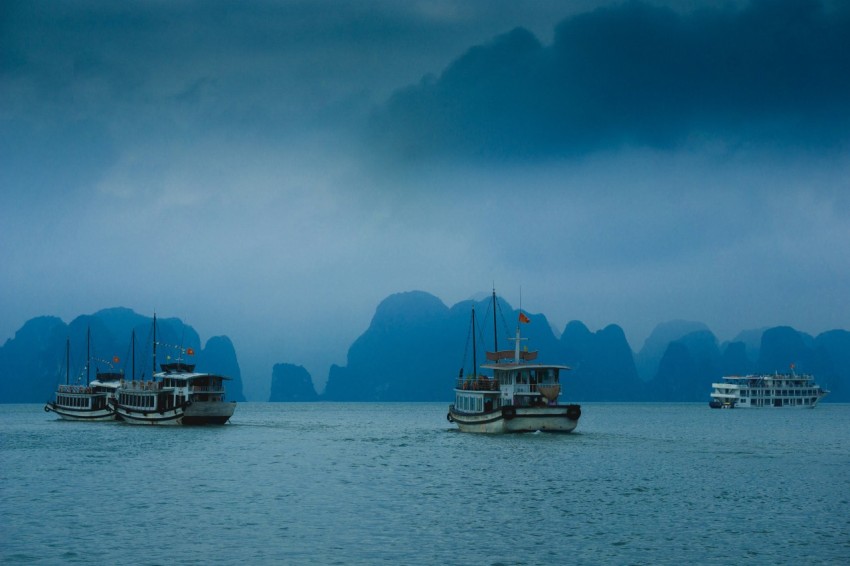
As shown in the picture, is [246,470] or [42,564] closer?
[42,564]

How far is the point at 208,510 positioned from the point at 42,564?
11.7 meters

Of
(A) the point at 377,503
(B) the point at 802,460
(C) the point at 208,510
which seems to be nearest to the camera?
(C) the point at 208,510

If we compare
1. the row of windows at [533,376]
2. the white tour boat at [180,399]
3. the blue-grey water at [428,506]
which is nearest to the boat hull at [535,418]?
the row of windows at [533,376]

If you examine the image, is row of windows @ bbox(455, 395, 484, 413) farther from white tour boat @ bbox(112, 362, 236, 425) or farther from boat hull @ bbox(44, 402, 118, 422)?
boat hull @ bbox(44, 402, 118, 422)

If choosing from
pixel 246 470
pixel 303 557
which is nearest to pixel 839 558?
pixel 303 557

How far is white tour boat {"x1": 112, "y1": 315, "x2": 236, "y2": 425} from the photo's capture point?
333ft

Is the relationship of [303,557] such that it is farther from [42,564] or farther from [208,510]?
[208,510]

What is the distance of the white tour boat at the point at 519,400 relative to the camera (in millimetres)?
77312

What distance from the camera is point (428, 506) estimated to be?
4088cm

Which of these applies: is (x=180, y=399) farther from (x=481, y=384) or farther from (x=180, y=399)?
(x=481, y=384)

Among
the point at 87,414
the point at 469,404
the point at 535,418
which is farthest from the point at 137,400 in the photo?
the point at 535,418

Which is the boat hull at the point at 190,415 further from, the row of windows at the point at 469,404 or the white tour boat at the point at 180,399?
the row of windows at the point at 469,404

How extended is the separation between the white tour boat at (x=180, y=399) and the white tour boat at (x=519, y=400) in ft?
110

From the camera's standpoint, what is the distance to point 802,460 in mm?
65875
